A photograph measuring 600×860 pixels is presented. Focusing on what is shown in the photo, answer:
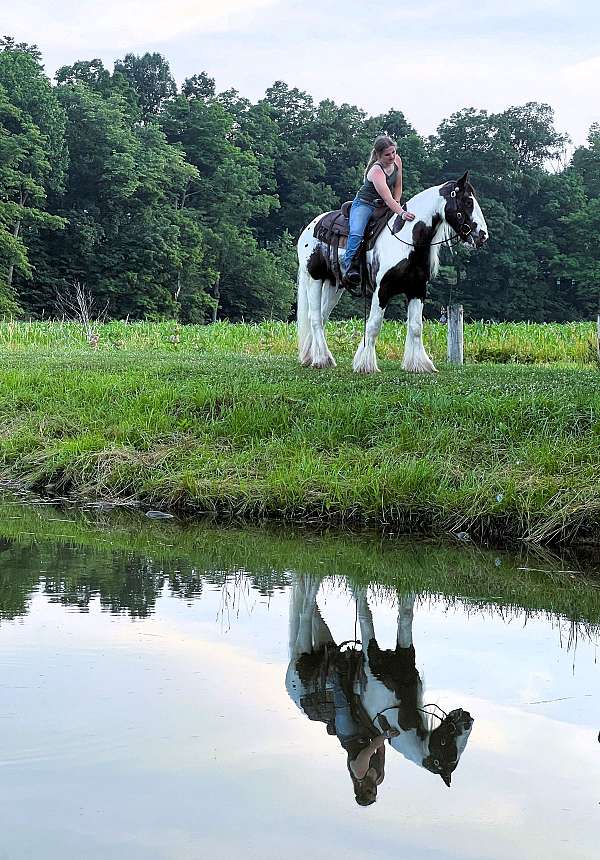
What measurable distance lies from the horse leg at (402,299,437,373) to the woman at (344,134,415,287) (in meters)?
0.72

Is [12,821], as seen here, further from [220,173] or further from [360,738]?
[220,173]

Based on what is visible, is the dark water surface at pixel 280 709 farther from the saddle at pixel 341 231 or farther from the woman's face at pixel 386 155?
the woman's face at pixel 386 155

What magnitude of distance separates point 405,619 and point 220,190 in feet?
217

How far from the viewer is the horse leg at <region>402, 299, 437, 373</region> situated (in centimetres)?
1410

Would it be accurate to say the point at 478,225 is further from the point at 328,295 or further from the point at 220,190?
the point at 220,190

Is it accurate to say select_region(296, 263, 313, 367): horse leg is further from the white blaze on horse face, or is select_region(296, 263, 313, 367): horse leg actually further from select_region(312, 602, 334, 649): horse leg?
select_region(312, 602, 334, 649): horse leg

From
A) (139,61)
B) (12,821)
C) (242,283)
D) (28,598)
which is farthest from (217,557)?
(139,61)

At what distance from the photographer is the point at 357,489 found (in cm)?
951

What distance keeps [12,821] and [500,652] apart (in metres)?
2.87

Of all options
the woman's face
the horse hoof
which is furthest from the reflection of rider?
the horse hoof

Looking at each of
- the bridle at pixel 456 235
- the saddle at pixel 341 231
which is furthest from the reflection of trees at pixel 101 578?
the saddle at pixel 341 231

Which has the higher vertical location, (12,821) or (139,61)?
(139,61)

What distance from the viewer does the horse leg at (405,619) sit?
20.0 feet

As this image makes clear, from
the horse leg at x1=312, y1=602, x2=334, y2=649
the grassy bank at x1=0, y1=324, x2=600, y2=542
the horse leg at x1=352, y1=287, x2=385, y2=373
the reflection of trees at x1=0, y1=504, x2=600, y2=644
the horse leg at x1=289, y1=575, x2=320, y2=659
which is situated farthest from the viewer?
the horse leg at x1=352, y1=287, x2=385, y2=373
